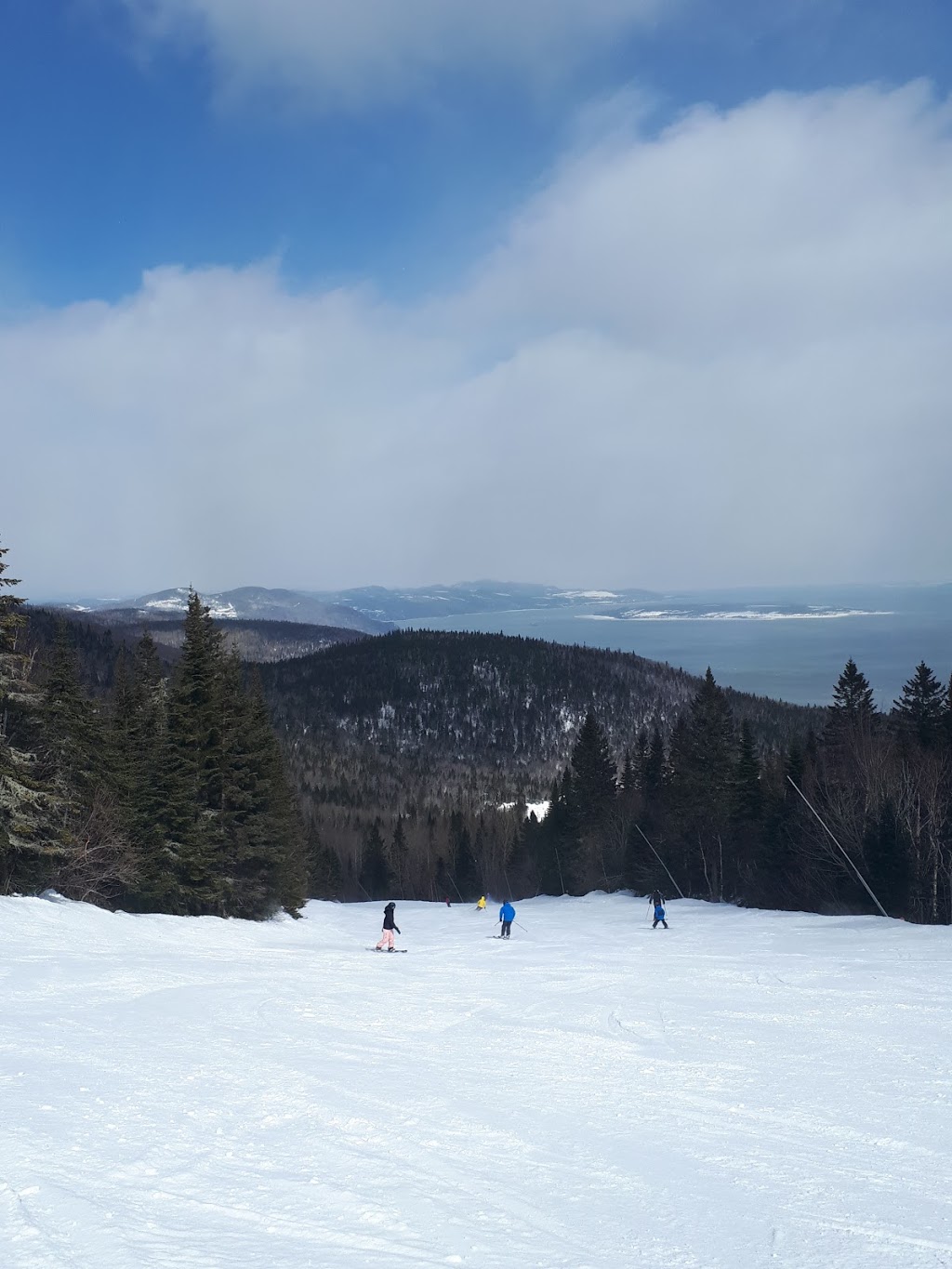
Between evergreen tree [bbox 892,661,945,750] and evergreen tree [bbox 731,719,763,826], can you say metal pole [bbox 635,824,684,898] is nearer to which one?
evergreen tree [bbox 731,719,763,826]

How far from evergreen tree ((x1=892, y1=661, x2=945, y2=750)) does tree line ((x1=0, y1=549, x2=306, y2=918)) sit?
38.1 meters

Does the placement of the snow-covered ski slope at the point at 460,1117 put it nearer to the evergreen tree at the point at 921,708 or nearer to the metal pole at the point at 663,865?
the metal pole at the point at 663,865

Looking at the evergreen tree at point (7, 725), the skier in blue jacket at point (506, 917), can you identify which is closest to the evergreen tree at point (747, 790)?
the skier in blue jacket at point (506, 917)

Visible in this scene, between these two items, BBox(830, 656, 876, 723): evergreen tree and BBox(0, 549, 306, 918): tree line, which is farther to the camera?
BBox(830, 656, 876, 723): evergreen tree

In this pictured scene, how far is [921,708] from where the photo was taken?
5122 cm

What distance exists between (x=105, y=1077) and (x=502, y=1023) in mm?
6428

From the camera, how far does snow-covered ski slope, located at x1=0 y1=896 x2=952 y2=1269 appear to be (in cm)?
533

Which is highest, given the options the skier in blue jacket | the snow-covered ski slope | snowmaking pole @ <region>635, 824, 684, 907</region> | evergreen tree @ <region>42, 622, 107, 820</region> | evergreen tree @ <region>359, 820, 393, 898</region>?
evergreen tree @ <region>42, 622, 107, 820</region>

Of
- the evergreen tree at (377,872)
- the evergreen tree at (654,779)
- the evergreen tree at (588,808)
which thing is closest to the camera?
the evergreen tree at (654,779)

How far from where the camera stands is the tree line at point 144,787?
21.8m

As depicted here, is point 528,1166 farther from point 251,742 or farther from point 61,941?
point 251,742

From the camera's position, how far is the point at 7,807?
19969 mm

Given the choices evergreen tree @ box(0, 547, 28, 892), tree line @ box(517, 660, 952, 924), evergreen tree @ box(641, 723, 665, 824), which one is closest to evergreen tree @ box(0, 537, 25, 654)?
evergreen tree @ box(0, 547, 28, 892)

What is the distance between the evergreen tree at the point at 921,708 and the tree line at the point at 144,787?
1501 inches
